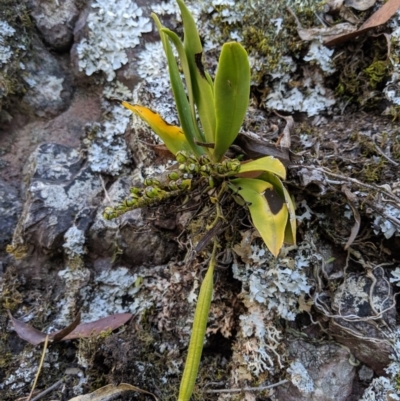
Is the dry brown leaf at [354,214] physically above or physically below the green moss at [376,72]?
below

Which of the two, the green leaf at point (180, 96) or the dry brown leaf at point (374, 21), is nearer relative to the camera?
the green leaf at point (180, 96)

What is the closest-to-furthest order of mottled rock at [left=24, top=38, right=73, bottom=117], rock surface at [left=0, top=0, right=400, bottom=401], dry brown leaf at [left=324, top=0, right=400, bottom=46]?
1. rock surface at [left=0, top=0, right=400, bottom=401]
2. dry brown leaf at [left=324, top=0, right=400, bottom=46]
3. mottled rock at [left=24, top=38, right=73, bottom=117]

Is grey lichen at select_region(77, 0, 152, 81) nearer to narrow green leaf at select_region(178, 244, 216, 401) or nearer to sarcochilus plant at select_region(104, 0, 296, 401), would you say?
sarcochilus plant at select_region(104, 0, 296, 401)

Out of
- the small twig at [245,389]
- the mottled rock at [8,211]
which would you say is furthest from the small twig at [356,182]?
the mottled rock at [8,211]

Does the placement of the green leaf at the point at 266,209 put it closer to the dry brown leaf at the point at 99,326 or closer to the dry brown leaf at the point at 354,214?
the dry brown leaf at the point at 354,214

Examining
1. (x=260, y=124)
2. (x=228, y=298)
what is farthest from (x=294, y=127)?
(x=228, y=298)

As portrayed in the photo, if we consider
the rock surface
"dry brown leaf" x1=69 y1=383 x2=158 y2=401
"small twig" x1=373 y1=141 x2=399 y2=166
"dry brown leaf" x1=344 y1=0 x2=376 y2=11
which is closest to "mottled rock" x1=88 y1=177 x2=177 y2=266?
the rock surface

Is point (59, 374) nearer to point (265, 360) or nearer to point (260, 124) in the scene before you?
point (265, 360)
